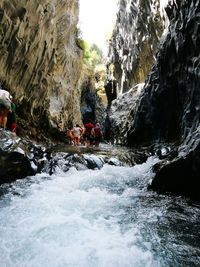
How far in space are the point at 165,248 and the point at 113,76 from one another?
3654 centimetres

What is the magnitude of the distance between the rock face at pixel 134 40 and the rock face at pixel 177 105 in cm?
697

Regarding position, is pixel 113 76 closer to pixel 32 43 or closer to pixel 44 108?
pixel 44 108

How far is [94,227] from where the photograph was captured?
18.2 feet

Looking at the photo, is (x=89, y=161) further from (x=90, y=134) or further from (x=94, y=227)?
(x=90, y=134)

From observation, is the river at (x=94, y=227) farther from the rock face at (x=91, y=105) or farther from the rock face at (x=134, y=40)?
the rock face at (x=91, y=105)

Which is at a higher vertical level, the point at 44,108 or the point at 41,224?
the point at 44,108

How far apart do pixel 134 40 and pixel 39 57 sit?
56.0 feet

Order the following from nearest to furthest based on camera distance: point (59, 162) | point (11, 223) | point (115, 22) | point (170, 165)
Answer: point (11, 223)
point (170, 165)
point (59, 162)
point (115, 22)

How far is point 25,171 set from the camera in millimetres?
9391

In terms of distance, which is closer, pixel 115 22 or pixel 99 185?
pixel 99 185

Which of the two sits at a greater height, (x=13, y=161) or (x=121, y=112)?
(x=121, y=112)

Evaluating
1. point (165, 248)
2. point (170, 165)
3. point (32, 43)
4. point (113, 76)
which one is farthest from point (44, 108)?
point (113, 76)

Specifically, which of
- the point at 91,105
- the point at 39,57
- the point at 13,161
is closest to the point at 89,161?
the point at 13,161

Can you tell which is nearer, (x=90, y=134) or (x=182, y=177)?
(x=182, y=177)
